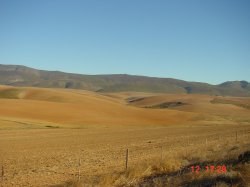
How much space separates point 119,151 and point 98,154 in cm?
227

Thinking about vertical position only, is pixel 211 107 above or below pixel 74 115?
above

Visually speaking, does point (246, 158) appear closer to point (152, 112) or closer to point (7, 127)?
point (7, 127)

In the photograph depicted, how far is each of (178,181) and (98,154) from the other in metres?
15.1

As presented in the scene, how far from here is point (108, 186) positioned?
519 inches

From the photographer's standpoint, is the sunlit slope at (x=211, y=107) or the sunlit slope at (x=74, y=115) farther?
the sunlit slope at (x=211, y=107)

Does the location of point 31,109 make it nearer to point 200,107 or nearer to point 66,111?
point 66,111

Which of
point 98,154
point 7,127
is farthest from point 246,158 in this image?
point 7,127

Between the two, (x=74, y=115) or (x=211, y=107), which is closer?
(x=74, y=115)

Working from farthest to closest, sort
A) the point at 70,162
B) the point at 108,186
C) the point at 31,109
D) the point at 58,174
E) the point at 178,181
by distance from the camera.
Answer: the point at 31,109, the point at 70,162, the point at 58,174, the point at 108,186, the point at 178,181

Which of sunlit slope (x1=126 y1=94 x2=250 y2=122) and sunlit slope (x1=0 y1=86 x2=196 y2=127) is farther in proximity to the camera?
sunlit slope (x1=126 y1=94 x2=250 y2=122)

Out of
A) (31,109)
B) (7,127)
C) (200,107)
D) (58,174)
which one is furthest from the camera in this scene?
(200,107)

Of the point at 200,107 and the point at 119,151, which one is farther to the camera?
the point at 200,107

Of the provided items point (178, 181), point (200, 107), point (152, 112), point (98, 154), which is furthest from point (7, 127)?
point (200, 107)

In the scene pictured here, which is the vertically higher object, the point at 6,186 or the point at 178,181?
the point at 178,181
